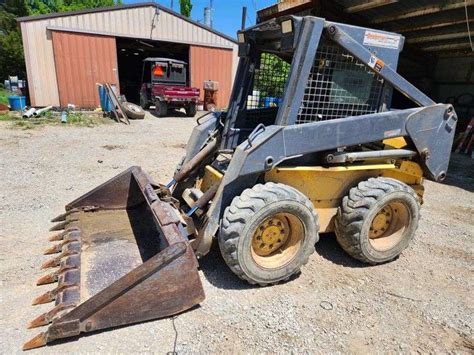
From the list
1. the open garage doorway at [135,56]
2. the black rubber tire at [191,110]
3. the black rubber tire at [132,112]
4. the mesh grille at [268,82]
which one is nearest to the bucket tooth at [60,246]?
the mesh grille at [268,82]

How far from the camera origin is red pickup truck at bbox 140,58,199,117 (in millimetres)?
14836

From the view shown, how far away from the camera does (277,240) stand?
3150 mm

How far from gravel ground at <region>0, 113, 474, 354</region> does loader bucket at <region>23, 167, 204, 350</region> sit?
146 millimetres

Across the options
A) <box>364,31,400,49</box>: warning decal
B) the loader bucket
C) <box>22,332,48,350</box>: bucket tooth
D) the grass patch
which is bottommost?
the grass patch

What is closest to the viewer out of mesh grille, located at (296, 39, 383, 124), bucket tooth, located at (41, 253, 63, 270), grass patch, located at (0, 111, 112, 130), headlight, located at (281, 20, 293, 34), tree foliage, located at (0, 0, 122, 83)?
headlight, located at (281, 20, 293, 34)

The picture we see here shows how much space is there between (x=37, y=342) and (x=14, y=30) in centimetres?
3132

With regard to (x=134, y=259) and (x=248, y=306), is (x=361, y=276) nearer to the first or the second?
(x=248, y=306)

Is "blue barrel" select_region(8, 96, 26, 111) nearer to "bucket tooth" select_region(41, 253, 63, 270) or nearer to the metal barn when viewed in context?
the metal barn

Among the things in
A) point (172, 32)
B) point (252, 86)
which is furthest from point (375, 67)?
point (172, 32)

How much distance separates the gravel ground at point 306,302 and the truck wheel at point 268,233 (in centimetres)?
22

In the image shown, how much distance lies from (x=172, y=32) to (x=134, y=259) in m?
16.0

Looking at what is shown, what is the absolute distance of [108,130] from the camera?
36.9ft

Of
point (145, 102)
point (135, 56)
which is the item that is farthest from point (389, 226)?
point (135, 56)

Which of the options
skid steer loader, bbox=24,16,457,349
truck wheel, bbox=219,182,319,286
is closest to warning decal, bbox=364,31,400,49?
Answer: skid steer loader, bbox=24,16,457,349
